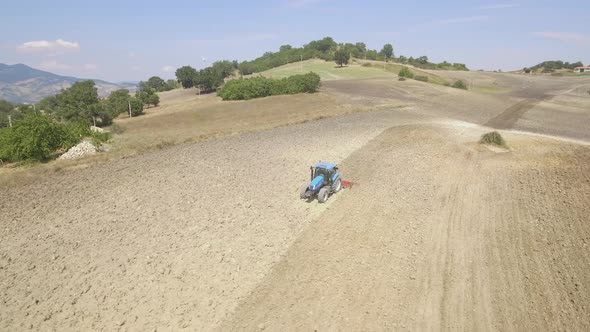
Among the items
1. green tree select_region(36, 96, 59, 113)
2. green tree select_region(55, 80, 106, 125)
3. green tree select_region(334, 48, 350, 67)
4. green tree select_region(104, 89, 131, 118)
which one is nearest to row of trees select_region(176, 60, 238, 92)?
green tree select_region(104, 89, 131, 118)

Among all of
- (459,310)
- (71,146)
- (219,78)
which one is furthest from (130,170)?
(219,78)

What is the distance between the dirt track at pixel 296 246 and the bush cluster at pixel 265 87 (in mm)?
42340

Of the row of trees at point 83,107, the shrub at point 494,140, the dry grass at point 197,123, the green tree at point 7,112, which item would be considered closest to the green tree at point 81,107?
the row of trees at point 83,107

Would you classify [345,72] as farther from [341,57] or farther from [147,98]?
[147,98]

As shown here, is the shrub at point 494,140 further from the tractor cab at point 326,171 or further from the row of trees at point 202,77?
the row of trees at point 202,77

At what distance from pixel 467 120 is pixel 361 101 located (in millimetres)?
18350

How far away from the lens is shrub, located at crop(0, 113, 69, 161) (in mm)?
26891

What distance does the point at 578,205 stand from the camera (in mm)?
19250

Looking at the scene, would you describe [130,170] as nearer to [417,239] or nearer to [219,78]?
[417,239]

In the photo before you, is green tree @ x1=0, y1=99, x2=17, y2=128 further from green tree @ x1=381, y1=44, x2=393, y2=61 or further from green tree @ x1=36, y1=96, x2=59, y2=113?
green tree @ x1=381, y1=44, x2=393, y2=61

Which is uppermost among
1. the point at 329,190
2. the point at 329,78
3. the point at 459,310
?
the point at 329,78

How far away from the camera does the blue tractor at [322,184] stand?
1950cm

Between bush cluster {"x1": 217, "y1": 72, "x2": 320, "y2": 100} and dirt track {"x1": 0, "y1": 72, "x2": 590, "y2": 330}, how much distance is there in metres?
42.3

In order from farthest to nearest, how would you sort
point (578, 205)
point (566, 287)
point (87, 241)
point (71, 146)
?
point (71, 146)
point (578, 205)
point (87, 241)
point (566, 287)
